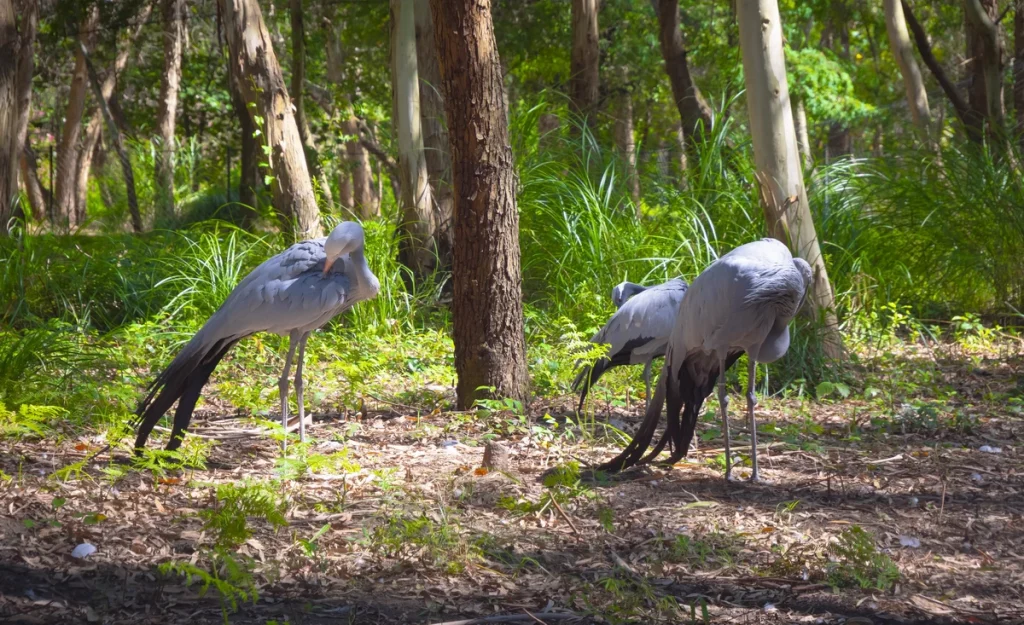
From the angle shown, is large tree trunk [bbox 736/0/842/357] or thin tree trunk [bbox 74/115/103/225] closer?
large tree trunk [bbox 736/0/842/357]

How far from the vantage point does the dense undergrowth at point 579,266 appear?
279 inches

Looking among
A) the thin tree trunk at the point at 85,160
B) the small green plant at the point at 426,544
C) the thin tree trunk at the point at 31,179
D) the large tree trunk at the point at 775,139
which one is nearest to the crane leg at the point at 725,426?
the small green plant at the point at 426,544

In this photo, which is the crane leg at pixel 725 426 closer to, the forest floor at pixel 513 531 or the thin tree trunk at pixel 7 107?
the forest floor at pixel 513 531

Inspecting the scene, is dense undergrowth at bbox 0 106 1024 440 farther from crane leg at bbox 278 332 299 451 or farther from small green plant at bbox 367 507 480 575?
small green plant at bbox 367 507 480 575

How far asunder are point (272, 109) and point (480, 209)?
4006 millimetres

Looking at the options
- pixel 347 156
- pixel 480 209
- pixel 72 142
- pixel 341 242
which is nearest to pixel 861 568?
pixel 480 209

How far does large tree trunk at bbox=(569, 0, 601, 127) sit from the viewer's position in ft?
34.8

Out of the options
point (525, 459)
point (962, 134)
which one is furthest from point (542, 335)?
point (962, 134)

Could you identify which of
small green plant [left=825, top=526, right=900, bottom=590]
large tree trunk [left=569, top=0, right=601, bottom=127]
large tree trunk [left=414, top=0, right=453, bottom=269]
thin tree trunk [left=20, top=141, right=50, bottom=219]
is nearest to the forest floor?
small green plant [left=825, top=526, right=900, bottom=590]

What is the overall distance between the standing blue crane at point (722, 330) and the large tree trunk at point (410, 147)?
13.2ft

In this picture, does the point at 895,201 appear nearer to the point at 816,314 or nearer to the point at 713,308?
the point at 816,314

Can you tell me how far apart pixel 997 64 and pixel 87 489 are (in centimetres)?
1052

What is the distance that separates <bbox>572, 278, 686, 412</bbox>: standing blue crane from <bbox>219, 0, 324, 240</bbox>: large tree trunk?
3.63 m

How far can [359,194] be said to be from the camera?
19.8 m
